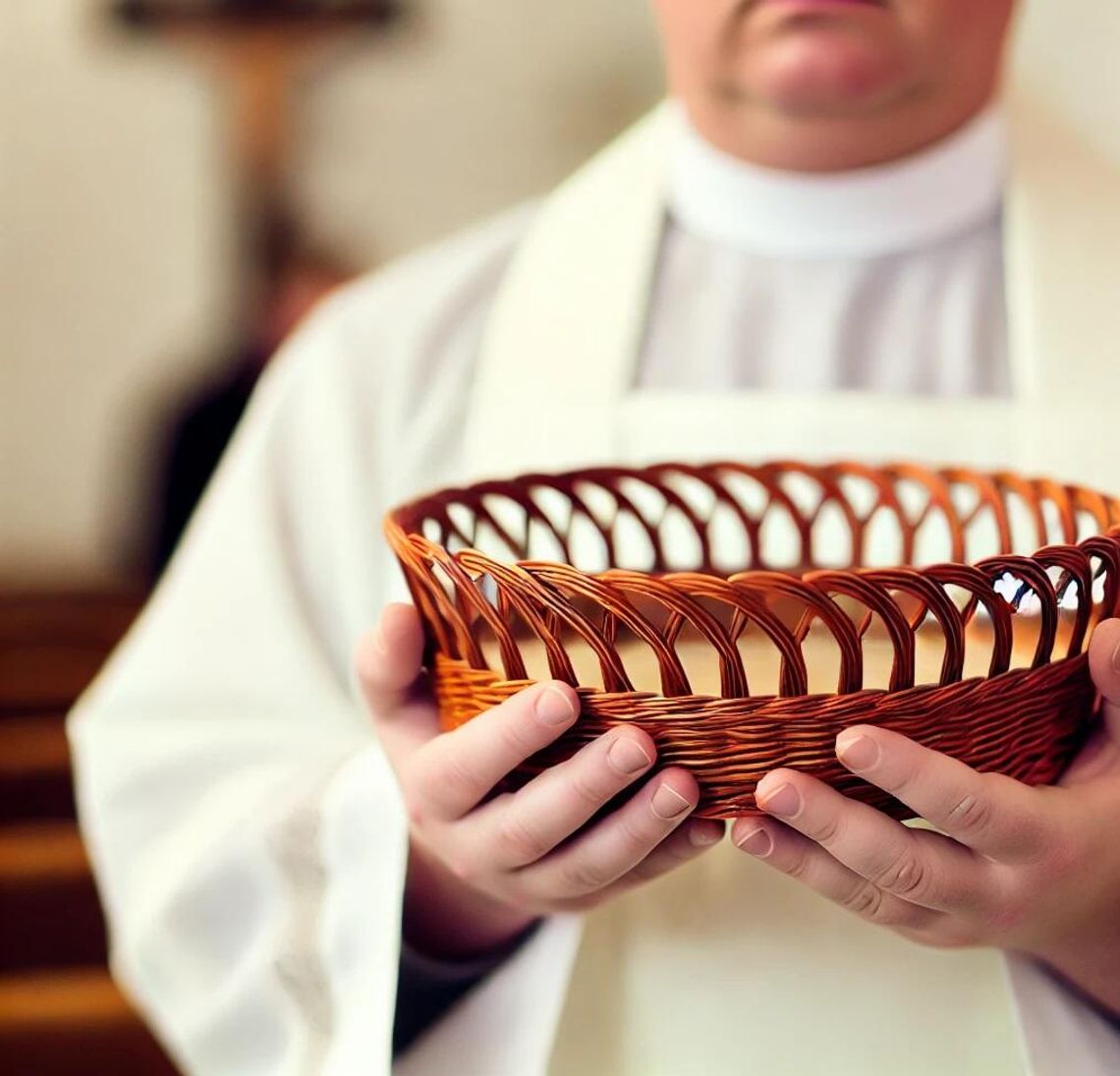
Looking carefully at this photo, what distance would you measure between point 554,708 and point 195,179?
397 cm

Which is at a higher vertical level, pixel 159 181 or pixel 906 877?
pixel 906 877

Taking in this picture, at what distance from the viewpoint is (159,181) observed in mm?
4215

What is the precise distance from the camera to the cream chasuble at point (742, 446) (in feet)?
2.53

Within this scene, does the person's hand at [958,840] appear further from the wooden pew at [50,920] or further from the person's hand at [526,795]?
the wooden pew at [50,920]

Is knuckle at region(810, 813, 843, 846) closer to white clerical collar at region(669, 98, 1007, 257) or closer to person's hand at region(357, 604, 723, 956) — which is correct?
person's hand at region(357, 604, 723, 956)

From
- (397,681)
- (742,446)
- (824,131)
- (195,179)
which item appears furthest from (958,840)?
(195,179)

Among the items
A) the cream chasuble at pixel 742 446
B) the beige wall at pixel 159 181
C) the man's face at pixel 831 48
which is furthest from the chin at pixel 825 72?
the beige wall at pixel 159 181

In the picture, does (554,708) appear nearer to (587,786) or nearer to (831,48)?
(587,786)

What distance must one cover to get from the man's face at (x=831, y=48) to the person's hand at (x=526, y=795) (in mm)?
422

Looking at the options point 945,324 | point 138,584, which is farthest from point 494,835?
point 138,584

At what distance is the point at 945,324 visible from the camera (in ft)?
3.14

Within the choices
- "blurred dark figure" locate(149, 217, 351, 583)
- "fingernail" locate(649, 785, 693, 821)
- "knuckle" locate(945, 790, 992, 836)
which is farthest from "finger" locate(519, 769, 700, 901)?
"blurred dark figure" locate(149, 217, 351, 583)

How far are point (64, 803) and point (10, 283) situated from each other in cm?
255

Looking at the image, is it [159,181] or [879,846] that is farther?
[159,181]
